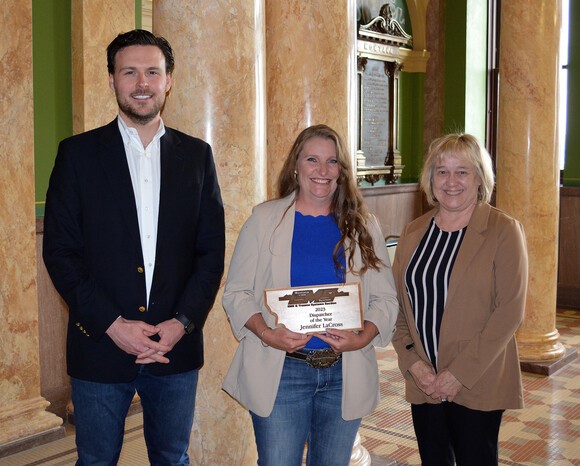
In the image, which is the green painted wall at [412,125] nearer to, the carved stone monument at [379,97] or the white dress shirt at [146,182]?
the carved stone monument at [379,97]

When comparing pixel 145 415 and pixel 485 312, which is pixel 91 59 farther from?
pixel 485 312

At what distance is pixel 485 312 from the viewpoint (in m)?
2.64

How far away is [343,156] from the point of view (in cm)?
251

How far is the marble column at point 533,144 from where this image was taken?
6.38 m

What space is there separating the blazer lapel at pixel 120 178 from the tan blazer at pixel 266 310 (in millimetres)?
362

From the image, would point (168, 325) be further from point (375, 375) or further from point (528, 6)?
→ point (528, 6)

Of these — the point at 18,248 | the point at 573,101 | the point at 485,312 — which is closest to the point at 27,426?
the point at 18,248

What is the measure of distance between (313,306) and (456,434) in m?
0.83

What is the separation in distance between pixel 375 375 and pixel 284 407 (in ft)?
1.10

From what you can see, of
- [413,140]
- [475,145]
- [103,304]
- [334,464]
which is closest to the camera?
[103,304]

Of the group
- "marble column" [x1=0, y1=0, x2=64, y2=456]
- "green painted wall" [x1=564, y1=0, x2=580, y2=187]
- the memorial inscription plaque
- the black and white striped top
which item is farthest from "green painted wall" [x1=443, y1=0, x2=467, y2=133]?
the black and white striped top

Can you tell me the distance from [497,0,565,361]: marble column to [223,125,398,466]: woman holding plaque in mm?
4359

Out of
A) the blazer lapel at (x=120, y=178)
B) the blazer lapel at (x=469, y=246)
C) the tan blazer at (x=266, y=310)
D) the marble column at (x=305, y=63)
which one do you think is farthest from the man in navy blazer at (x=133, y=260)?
the marble column at (x=305, y=63)

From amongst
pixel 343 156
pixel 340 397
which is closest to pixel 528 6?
pixel 343 156
